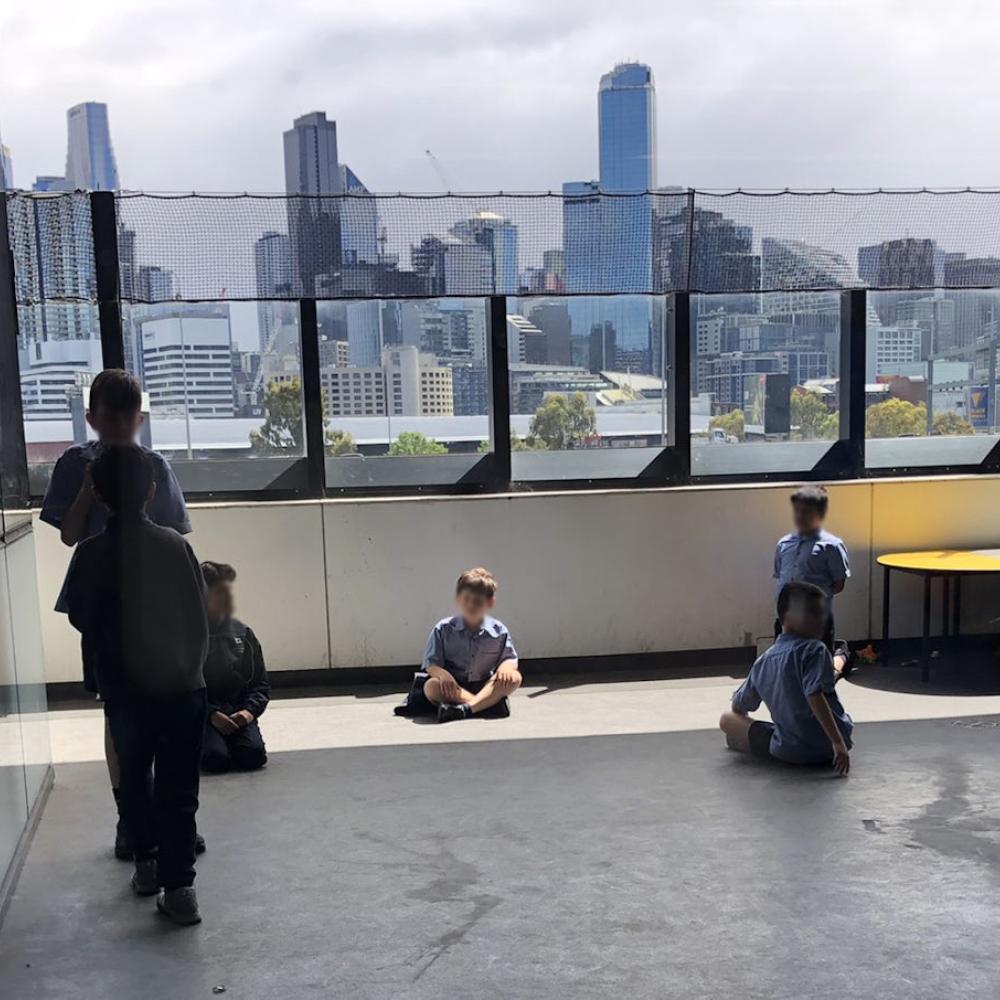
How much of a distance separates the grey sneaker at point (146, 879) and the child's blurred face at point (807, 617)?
8.43 feet

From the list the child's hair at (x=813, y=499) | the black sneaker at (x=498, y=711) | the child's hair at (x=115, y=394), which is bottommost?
the black sneaker at (x=498, y=711)

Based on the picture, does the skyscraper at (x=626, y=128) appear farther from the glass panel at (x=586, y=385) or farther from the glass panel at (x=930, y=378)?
the glass panel at (x=930, y=378)

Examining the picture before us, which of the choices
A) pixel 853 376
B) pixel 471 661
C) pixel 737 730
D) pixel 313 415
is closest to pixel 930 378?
pixel 853 376

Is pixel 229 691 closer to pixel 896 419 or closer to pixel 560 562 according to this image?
pixel 560 562

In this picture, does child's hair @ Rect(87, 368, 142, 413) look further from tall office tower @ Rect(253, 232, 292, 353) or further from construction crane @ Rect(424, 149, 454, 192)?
construction crane @ Rect(424, 149, 454, 192)

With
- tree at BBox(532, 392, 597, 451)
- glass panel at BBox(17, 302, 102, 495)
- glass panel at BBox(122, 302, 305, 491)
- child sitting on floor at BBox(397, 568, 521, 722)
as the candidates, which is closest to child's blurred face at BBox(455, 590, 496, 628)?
child sitting on floor at BBox(397, 568, 521, 722)

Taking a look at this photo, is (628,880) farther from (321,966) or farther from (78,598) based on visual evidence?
(78,598)

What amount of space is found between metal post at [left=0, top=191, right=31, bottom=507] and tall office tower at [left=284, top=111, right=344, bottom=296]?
1477 millimetres

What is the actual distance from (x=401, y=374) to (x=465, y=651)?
1.67 meters

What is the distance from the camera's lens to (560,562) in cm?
618

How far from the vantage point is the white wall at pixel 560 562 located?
A: 19.6 feet

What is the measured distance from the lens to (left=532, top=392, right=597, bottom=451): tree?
6.37 metres

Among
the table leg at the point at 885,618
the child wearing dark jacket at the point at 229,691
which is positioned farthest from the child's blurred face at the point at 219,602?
the table leg at the point at 885,618

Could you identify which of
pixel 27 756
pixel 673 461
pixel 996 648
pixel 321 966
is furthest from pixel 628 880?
pixel 996 648
